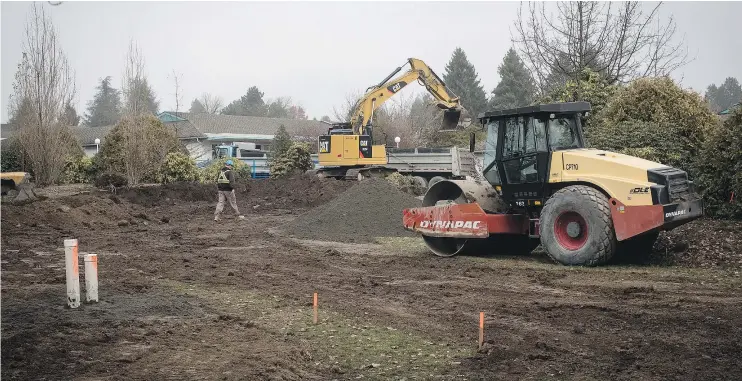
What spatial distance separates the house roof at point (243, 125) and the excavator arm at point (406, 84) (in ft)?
99.9

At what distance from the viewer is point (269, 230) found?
19109 millimetres

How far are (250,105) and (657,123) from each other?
89.4 metres

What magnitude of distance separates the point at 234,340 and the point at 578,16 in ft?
57.7

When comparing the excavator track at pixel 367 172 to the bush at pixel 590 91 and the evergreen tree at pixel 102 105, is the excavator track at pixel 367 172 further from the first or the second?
the evergreen tree at pixel 102 105

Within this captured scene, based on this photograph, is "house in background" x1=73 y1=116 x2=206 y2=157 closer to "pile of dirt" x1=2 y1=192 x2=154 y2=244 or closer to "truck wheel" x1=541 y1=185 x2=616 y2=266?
"pile of dirt" x1=2 y1=192 x2=154 y2=244

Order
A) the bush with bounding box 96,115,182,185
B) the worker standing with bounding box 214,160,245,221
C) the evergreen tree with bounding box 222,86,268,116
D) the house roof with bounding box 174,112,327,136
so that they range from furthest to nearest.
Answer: the evergreen tree with bounding box 222,86,268,116 → the house roof with bounding box 174,112,327,136 → the bush with bounding box 96,115,182,185 → the worker standing with bounding box 214,160,245,221

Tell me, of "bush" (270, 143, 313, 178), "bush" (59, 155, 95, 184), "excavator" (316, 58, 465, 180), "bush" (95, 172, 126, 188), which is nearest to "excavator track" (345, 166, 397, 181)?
"excavator" (316, 58, 465, 180)

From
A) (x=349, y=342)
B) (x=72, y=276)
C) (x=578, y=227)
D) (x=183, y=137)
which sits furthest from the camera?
(x=183, y=137)

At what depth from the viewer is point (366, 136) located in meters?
30.1

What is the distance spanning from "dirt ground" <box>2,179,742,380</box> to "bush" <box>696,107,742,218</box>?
638mm

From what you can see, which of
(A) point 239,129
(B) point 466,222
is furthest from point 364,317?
(A) point 239,129

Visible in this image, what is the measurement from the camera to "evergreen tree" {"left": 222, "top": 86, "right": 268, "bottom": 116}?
10075cm

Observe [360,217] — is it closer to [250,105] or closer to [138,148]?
[138,148]

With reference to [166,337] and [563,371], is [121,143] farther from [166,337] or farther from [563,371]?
[563,371]
